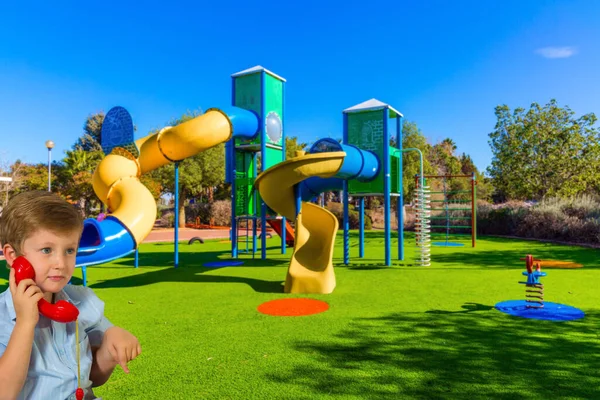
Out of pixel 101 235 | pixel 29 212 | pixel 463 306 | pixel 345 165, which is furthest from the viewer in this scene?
pixel 345 165

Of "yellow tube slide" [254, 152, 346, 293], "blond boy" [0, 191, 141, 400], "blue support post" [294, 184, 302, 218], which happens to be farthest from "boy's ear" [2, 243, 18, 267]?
"blue support post" [294, 184, 302, 218]

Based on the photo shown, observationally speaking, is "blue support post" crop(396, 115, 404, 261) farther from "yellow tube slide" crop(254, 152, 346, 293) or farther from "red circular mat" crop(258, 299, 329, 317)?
"red circular mat" crop(258, 299, 329, 317)

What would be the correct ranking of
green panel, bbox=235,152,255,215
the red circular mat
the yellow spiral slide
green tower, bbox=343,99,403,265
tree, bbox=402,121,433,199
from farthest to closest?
tree, bbox=402,121,433,199 → green panel, bbox=235,152,255,215 → green tower, bbox=343,99,403,265 → the yellow spiral slide → the red circular mat

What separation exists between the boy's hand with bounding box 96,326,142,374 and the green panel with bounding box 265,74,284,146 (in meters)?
12.0

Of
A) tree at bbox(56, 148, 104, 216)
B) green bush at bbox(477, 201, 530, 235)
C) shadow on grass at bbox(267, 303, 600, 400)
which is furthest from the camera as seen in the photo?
tree at bbox(56, 148, 104, 216)

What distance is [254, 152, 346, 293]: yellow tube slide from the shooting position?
7840 millimetres

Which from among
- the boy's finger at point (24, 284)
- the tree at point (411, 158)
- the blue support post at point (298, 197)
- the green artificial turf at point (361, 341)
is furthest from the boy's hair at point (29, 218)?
the tree at point (411, 158)

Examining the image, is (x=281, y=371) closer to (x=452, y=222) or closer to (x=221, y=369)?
(x=221, y=369)

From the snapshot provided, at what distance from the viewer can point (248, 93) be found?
13391 millimetres

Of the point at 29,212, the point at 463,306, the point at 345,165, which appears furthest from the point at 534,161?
the point at 29,212

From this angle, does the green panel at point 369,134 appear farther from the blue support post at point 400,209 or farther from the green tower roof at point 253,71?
the green tower roof at point 253,71

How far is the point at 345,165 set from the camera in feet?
32.1

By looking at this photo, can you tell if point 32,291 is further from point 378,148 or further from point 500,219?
point 500,219

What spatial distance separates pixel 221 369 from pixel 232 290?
404 centimetres
